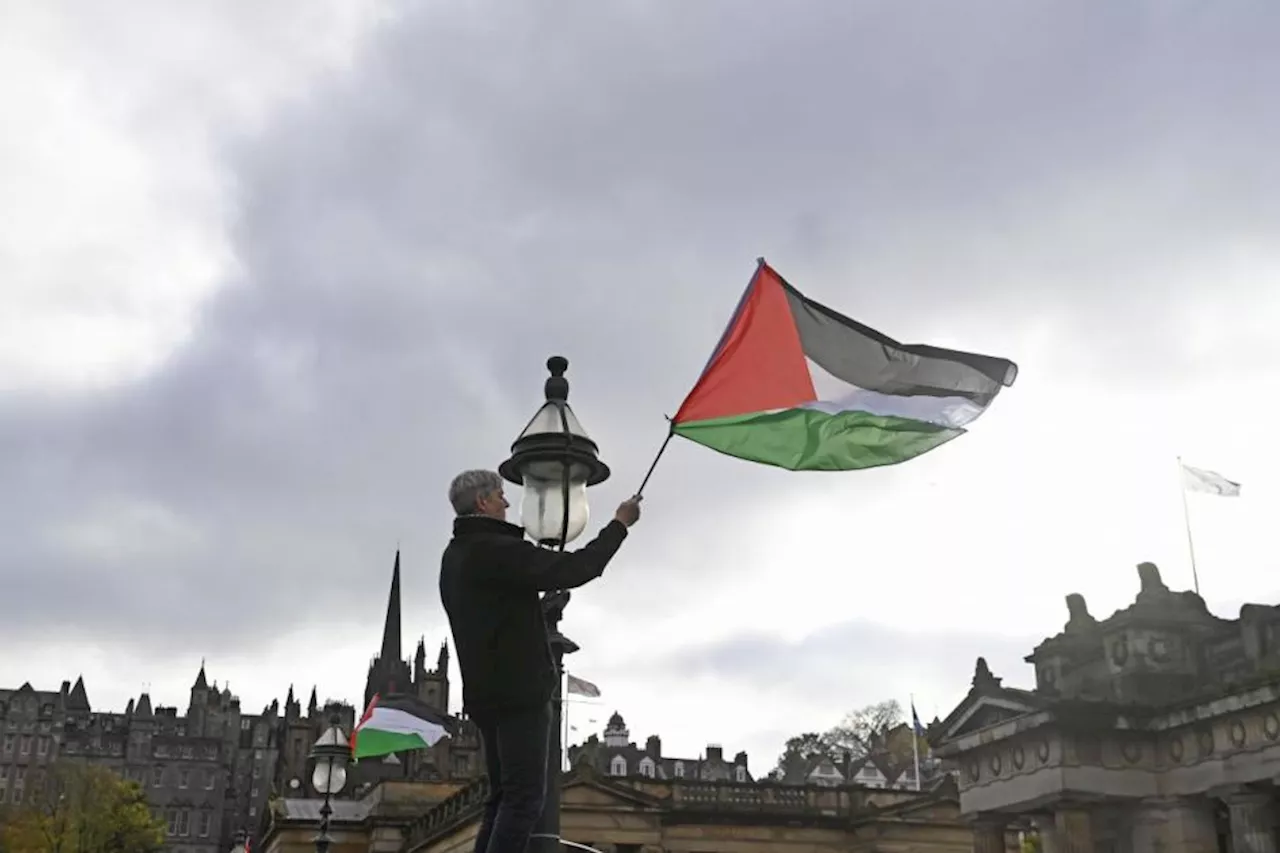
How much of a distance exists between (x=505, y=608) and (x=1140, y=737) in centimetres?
2703

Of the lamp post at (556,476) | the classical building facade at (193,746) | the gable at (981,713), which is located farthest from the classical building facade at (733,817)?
the classical building facade at (193,746)

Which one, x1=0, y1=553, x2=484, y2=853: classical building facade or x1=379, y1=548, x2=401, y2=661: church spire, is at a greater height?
x1=379, y1=548, x2=401, y2=661: church spire

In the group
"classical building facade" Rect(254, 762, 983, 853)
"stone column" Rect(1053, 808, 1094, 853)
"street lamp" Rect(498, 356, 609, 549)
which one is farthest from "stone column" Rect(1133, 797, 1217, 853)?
"street lamp" Rect(498, 356, 609, 549)

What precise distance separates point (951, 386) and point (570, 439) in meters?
5.19

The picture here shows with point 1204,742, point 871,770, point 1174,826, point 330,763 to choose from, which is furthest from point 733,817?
point 871,770

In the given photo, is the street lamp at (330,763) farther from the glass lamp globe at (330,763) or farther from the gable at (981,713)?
the gable at (981,713)

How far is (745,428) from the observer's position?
11.6 m

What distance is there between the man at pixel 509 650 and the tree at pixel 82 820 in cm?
10836

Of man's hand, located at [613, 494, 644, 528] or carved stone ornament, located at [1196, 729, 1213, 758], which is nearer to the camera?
man's hand, located at [613, 494, 644, 528]

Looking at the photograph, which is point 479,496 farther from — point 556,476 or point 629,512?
point 556,476

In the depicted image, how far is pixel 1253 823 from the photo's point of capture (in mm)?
26391

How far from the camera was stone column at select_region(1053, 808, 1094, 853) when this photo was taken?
28.8 metres

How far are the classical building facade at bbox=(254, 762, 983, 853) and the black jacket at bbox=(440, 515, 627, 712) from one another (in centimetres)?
4041

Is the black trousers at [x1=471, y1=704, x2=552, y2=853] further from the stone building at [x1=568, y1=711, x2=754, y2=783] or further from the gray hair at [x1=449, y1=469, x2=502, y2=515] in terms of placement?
the stone building at [x1=568, y1=711, x2=754, y2=783]
